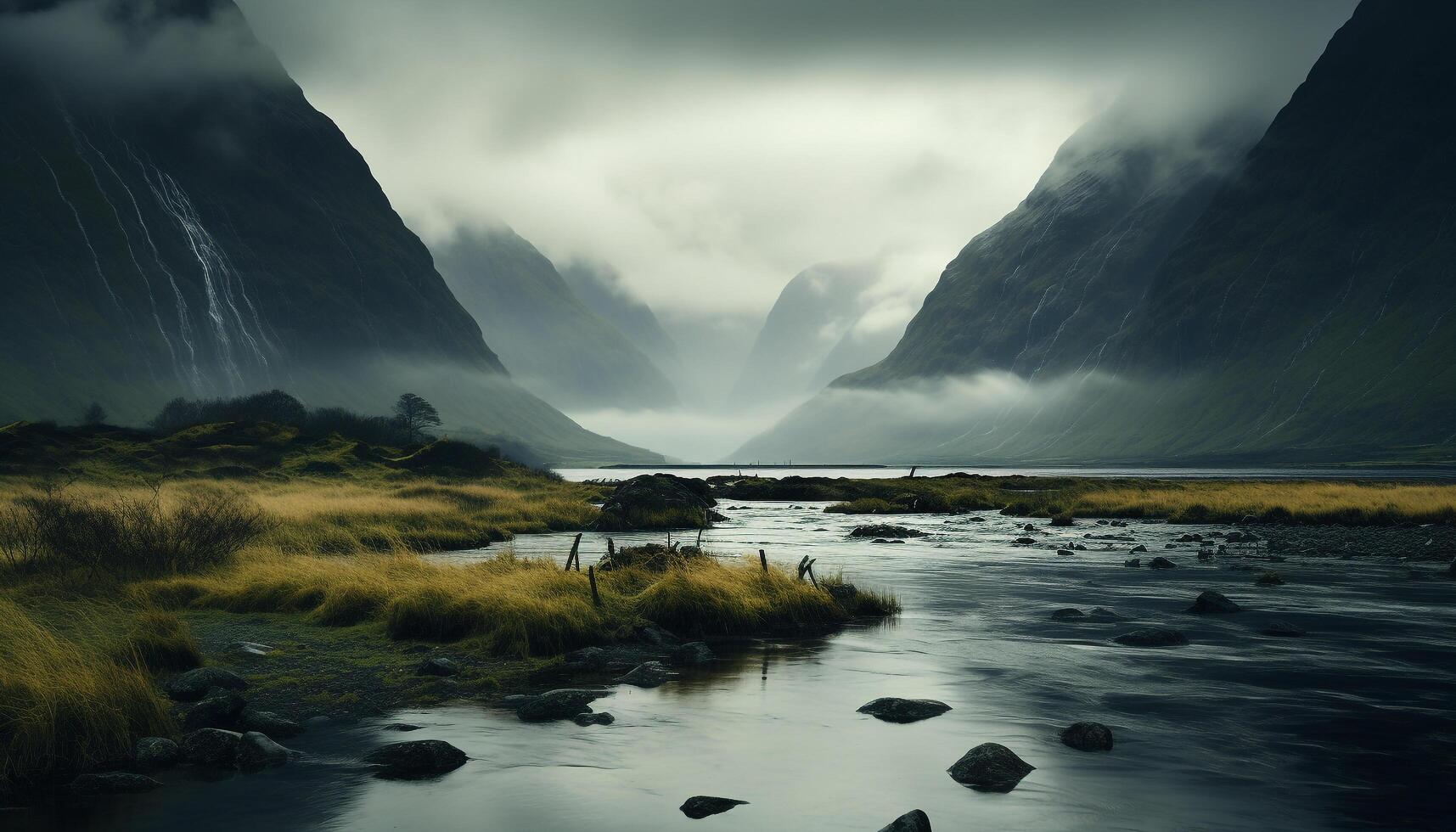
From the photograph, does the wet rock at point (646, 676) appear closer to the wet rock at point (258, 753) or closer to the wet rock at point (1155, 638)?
the wet rock at point (258, 753)

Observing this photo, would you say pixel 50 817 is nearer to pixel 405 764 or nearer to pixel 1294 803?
pixel 405 764

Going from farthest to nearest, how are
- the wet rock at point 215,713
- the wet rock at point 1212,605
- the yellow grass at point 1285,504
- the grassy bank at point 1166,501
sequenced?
1. the grassy bank at point 1166,501
2. the yellow grass at point 1285,504
3. the wet rock at point 1212,605
4. the wet rock at point 215,713

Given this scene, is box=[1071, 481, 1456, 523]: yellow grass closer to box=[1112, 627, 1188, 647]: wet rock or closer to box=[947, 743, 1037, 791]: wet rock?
box=[1112, 627, 1188, 647]: wet rock

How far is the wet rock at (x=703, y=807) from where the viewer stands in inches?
460

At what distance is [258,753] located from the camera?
13109 mm

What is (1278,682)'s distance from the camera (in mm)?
19016

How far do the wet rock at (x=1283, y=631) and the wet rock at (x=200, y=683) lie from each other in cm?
2342

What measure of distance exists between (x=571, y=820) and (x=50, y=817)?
5.75m

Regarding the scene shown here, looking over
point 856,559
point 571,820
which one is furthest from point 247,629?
point 856,559

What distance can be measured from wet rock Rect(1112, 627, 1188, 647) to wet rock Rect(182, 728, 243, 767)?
1920 cm

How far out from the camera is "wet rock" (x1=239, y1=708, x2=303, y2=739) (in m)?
14.5

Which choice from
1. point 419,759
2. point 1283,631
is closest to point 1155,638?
point 1283,631

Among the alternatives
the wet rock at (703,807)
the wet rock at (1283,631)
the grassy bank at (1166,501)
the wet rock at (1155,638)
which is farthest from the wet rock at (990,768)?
the grassy bank at (1166,501)

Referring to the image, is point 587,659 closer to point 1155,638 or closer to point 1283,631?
point 1155,638
